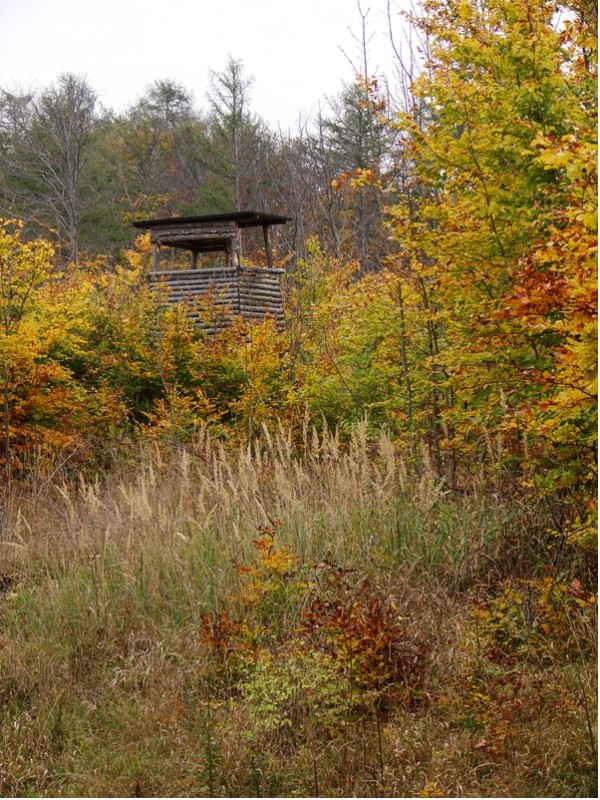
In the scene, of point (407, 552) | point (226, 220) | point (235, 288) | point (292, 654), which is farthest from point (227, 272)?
point (292, 654)

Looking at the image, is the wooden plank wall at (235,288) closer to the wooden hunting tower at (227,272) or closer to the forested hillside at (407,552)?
the wooden hunting tower at (227,272)

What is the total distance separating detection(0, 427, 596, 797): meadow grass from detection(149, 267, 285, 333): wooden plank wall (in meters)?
11.3

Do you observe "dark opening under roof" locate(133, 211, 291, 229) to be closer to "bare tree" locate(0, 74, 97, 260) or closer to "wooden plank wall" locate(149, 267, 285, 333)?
"wooden plank wall" locate(149, 267, 285, 333)

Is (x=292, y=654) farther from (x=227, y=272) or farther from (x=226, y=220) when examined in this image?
(x=226, y=220)

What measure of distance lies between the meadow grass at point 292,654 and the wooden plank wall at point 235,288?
37.0 ft

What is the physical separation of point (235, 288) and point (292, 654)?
1445 cm

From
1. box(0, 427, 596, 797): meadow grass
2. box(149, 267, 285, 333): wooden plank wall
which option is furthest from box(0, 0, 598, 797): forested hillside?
box(149, 267, 285, 333): wooden plank wall

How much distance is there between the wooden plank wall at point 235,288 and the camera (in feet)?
60.0

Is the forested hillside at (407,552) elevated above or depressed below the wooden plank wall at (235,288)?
below

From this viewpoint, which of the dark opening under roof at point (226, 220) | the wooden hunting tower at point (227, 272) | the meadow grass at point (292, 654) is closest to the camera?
the meadow grass at point (292, 654)

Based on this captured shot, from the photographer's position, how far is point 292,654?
4.93 metres

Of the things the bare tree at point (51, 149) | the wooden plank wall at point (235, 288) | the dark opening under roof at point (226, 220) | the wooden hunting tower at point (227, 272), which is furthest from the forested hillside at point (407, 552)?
the bare tree at point (51, 149)

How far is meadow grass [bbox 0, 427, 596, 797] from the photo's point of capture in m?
4.26

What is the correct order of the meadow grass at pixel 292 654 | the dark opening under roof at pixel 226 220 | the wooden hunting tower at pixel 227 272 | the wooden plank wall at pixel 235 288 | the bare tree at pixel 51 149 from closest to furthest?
the meadow grass at pixel 292 654
the wooden plank wall at pixel 235 288
the wooden hunting tower at pixel 227 272
the dark opening under roof at pixel 226 220
the bare tree at pixel 51 149
